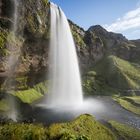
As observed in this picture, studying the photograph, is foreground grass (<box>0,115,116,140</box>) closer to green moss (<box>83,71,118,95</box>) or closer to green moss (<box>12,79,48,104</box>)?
green moss (<box>12,79,48,104</box>)

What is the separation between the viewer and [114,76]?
124 meters

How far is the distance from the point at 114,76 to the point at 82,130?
93.6 meters

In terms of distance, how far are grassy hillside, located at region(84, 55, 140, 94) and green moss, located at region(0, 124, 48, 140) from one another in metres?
86.1

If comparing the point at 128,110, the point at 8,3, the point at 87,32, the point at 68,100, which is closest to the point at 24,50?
the point at 8,3

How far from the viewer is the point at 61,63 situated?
90938 mm

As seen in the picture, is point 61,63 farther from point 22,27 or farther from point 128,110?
point 128,110

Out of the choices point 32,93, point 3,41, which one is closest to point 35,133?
point 3,41

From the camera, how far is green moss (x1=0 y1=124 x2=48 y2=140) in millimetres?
24859

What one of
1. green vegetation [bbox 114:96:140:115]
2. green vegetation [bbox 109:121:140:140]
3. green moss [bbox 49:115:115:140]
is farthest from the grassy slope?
green vegetation [bbox 114:96:140:115]

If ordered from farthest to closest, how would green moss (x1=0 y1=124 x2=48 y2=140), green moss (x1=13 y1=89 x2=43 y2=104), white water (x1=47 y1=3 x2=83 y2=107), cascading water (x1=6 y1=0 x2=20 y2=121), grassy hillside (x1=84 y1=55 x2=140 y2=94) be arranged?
grassy hillside (x1=84 y1=55 x2=140 y2=94), green moss (x1=13 y1=89 x2=43 y2=104), white water (x1=47 y1=3 x2=83 y2=107), cascading water (x1=6 y1=0 x2=20 y2=121), green moss (x1=0 y1=124 x2=48 y2=140)

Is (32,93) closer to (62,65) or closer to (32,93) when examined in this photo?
(32,93)

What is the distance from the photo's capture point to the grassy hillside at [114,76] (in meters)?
115

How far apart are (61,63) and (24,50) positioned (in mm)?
18105

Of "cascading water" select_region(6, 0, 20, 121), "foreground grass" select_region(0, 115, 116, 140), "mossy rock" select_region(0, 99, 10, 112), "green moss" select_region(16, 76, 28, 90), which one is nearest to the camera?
"foreground grass" select_region(0, 115, 116, 140)
